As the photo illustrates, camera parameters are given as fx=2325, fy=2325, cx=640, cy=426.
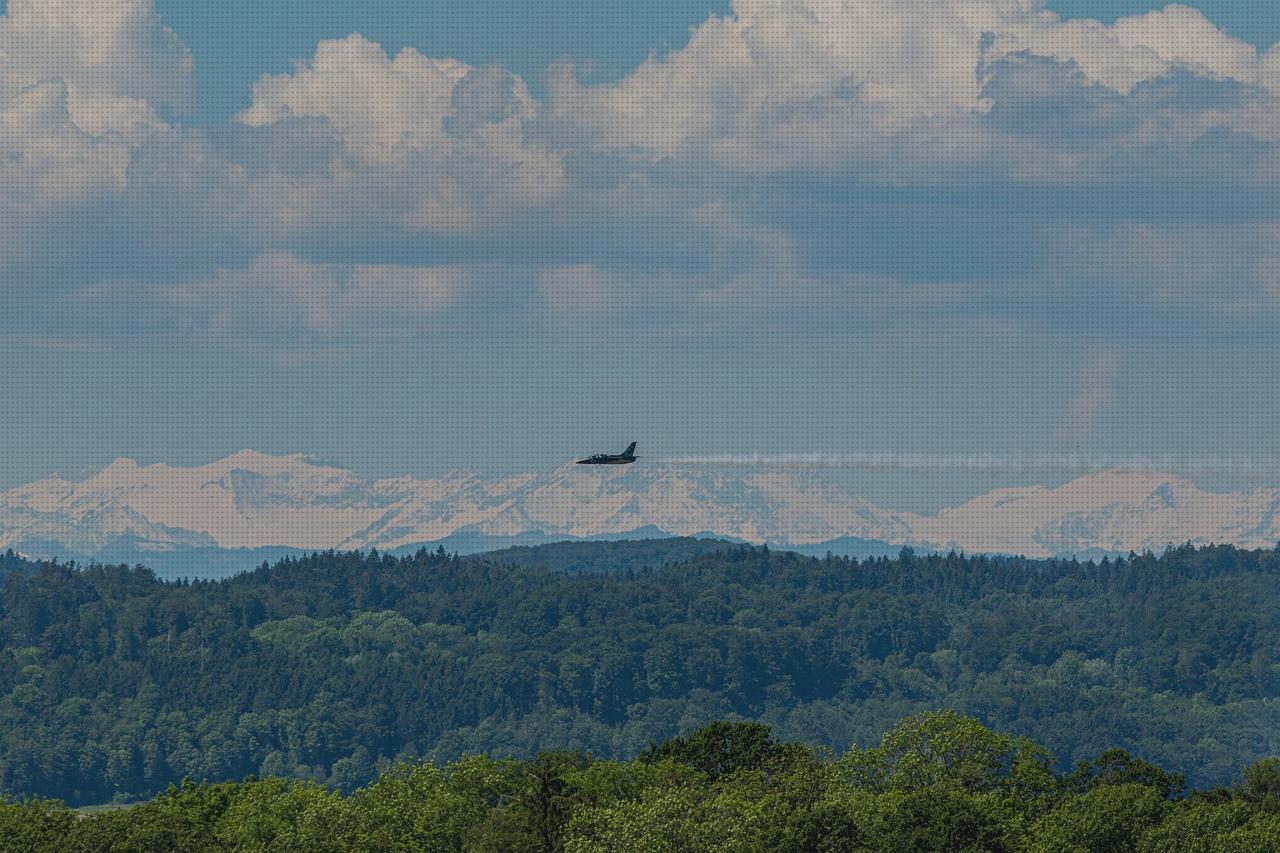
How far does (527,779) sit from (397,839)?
16.6m

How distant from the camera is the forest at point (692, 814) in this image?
143250 millimetres

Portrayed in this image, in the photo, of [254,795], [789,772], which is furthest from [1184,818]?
[254,795]

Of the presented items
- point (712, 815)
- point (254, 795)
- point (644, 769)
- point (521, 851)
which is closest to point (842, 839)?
point (712, 815)

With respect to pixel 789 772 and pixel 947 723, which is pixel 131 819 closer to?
pixel 789 772

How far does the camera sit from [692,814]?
144 meters

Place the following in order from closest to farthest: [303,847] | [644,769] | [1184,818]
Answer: [303,847]
[1184,818]
[644,769]

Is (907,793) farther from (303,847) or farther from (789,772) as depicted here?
(303,847)

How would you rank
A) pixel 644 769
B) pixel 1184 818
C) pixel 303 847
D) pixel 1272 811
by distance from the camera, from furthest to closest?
pixel 644 769
pixel 1272 811
pixel 1184 818
pixel 303 847

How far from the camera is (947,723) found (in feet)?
589

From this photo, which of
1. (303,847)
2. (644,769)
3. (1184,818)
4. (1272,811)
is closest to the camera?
(303,847)

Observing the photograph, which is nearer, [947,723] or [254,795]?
[254,795]

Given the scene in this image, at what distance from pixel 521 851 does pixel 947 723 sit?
48482 mm

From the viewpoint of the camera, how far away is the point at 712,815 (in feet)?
477

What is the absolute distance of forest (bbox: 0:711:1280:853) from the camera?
5640 inches
